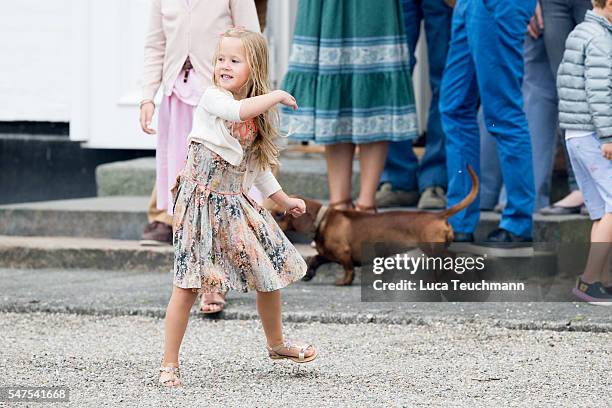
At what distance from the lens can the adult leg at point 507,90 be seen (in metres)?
6.59

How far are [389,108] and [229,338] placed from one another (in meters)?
1.99

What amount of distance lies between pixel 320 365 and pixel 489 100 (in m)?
2.14

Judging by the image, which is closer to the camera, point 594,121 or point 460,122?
Answer: point 594,121

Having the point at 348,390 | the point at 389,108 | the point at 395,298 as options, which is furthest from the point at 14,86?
the point at 348,390

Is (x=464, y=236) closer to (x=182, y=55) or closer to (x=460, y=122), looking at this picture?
(x=460, y=122)

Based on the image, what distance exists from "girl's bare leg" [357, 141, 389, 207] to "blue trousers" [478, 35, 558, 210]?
2.04 feet

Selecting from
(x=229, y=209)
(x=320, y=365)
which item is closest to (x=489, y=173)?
(x=320, y=365)

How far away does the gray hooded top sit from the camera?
20.0 ft

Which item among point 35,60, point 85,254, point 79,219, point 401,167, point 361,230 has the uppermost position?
point 35,60

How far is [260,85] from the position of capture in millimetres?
4766

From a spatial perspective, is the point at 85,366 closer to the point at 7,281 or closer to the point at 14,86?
the point at 7,281

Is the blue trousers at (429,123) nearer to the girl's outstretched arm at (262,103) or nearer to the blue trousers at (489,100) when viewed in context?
the blue trousers at (489,100)

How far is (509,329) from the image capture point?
5758 mm

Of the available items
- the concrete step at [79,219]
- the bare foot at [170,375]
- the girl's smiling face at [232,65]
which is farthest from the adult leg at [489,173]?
the bare foot at [170,375]
